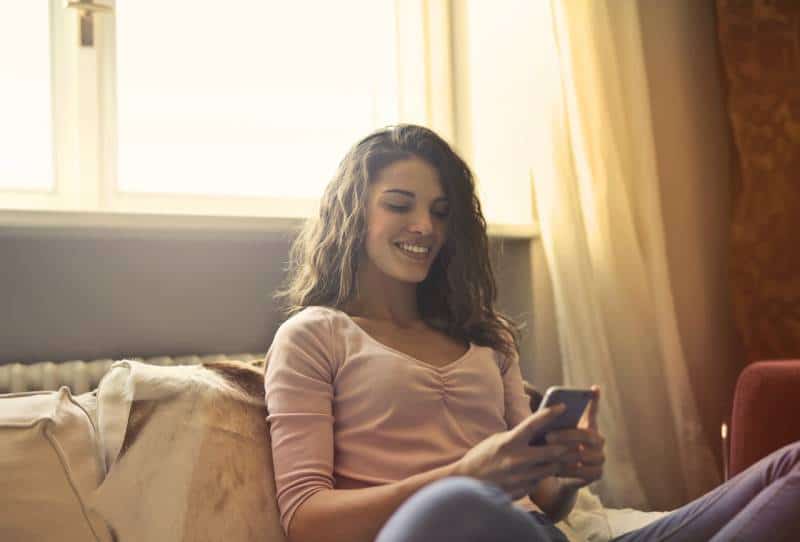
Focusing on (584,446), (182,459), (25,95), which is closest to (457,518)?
(584,446)

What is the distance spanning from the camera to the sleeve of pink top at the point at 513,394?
5.31 feet

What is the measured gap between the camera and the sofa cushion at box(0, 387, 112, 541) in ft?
4.05

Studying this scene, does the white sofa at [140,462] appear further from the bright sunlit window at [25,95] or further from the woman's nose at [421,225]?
the bright sunlit window at [25,95]

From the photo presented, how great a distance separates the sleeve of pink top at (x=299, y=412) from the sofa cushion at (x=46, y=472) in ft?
0.78

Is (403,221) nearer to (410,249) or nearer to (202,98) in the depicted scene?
(410,249)

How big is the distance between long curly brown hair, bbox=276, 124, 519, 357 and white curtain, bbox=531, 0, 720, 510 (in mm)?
546

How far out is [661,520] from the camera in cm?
133

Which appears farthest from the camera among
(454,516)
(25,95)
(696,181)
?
(696,181)

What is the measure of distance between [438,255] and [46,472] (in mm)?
753

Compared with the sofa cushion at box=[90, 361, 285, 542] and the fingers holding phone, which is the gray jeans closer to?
the fingers holding phone

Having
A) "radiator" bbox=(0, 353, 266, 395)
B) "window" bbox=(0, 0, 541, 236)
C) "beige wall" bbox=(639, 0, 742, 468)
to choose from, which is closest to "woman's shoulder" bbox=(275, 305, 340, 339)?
"radiator" bbox=(0, 353, 266, 395)

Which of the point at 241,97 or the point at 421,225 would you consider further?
the point at 241,97

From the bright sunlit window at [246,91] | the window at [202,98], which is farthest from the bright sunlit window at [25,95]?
the bright sunlit window at [246,91]

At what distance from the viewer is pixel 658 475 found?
2.29 m
